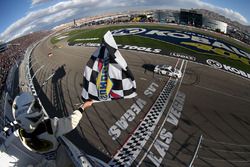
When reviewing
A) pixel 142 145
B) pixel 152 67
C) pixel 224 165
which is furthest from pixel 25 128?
pixel 152 67

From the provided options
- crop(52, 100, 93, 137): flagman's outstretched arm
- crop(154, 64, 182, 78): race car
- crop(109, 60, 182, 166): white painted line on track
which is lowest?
crop(109, 60, 182, 166): white painted line on track

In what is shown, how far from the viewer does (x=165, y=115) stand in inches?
534

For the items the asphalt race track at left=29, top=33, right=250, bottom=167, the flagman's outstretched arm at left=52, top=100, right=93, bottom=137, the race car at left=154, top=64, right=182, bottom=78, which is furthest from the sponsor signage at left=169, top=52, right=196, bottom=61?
the flagman's outstretched arm at left=52, top=100, right=93, bottom=137

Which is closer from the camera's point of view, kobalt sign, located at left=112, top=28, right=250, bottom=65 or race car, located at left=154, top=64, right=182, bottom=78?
race car, located at left=154, top=64, right=182, bottom=78

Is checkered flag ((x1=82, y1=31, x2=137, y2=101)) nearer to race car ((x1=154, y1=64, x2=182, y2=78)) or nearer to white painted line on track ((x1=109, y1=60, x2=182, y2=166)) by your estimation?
white painted line on track ((x1=109, y1=60, x2=182, y2=166))

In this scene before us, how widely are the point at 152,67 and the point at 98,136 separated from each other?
9.61 meters

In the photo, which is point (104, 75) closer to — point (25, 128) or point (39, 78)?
point (25, 128)

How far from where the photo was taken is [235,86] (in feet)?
58.3

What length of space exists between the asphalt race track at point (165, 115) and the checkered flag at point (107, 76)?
566cm

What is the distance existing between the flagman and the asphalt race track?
22.5ft

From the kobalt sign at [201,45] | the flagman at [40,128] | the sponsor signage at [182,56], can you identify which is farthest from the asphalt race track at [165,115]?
the flagman at [40,128]

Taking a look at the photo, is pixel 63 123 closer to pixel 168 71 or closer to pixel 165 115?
pixel 165 115

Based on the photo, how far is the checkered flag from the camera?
5.21 metres

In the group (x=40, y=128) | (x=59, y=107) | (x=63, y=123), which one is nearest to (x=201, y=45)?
(x=59, y=107)
